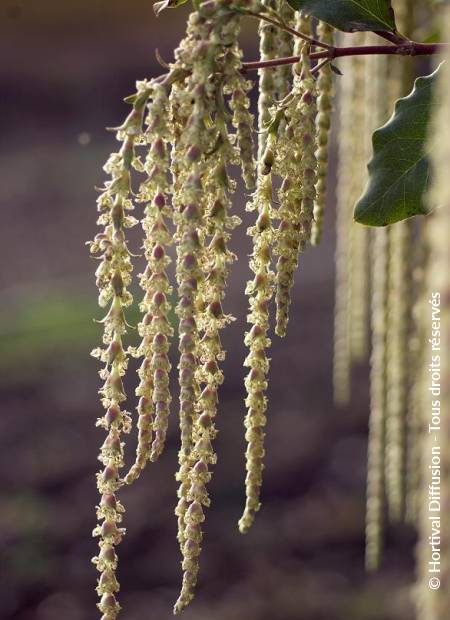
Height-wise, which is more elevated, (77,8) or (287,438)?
(77,8)

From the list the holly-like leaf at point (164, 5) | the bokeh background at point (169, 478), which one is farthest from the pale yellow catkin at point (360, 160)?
the bokeh background at point (169, 478)

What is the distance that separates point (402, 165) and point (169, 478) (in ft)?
11.1

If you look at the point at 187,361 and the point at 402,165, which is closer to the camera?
A: the point at 187,361

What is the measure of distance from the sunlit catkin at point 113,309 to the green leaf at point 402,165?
0.25 m

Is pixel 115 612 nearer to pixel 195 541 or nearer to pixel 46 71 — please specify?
pixel 195 541

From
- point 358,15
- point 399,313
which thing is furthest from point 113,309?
point 399,313

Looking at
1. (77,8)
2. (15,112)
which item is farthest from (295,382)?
(77,8)

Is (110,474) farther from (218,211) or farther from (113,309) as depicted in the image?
(218,211)

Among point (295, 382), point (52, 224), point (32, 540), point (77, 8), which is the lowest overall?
point (32, 540)

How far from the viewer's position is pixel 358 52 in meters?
0.87

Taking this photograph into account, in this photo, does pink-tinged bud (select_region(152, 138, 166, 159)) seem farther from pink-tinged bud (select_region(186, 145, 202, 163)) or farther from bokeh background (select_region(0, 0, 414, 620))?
bokeh background (select_region(0, 0, 414, 620))

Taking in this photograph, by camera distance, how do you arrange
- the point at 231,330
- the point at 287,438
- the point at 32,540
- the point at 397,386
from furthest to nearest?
1. the point at 231,330
2. the point at 287,438
3. the point at 32,540
4. the point at 397,386

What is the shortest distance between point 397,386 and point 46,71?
8.47 m

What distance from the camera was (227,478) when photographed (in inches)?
161
